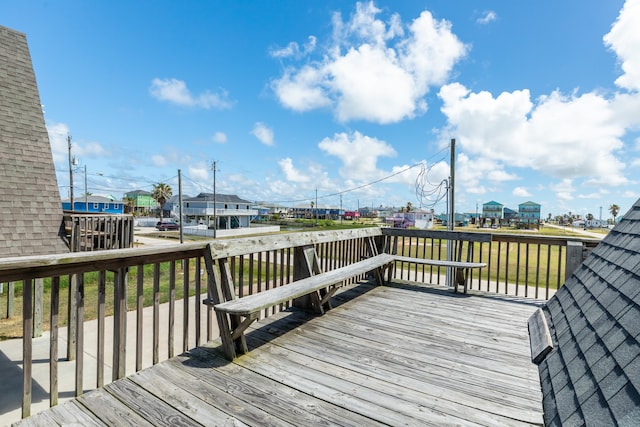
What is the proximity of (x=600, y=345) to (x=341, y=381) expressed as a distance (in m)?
1.39

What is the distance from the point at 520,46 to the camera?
9195 millimetres

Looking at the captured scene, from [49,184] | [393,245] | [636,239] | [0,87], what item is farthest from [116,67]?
[636,239]

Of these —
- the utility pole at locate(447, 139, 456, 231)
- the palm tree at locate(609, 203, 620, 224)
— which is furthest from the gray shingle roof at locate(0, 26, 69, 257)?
the palm tree at locate(609, 203, 620, 224)

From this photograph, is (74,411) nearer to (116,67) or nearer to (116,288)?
(116,288)

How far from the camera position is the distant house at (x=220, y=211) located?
138 feet

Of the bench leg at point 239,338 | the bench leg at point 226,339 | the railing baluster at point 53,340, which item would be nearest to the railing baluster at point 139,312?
the railing baluster at point 53,340

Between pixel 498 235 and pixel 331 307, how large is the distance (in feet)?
8.62

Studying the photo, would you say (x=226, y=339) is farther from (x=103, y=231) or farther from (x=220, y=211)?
(x=220, y=211)

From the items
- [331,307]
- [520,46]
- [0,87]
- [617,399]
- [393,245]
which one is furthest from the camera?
[520,46]

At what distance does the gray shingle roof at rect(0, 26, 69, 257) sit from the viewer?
17.2 ft

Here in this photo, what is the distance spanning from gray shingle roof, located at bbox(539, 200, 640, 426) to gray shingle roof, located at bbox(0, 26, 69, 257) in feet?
23.6

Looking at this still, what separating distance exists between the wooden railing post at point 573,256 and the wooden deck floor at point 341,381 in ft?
4.11

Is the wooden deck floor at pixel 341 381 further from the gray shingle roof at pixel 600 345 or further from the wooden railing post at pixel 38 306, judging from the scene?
the wooden railing post at pixel 38 306

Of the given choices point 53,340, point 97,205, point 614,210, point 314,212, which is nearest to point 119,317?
point 53,340
